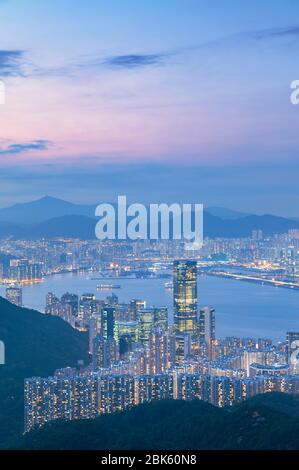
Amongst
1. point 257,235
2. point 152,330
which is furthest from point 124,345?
point 257,235

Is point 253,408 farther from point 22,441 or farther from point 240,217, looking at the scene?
point 240,217

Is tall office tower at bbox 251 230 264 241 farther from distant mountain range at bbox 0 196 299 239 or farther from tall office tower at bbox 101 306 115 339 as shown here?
tall office tower at bbox 101 306 115 339

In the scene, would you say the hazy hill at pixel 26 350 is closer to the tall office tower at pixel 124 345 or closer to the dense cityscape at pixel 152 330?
the dense cityscape at pixel 152 330

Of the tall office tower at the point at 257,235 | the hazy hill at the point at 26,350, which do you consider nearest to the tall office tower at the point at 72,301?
the hazy hill at the point at 26,350

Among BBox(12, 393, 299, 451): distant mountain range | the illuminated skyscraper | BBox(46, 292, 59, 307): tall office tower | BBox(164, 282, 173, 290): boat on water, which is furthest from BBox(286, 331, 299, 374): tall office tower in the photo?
BBox(46, 292, 59, 307): tall office tower

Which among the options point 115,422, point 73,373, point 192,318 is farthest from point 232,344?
point 115,422
